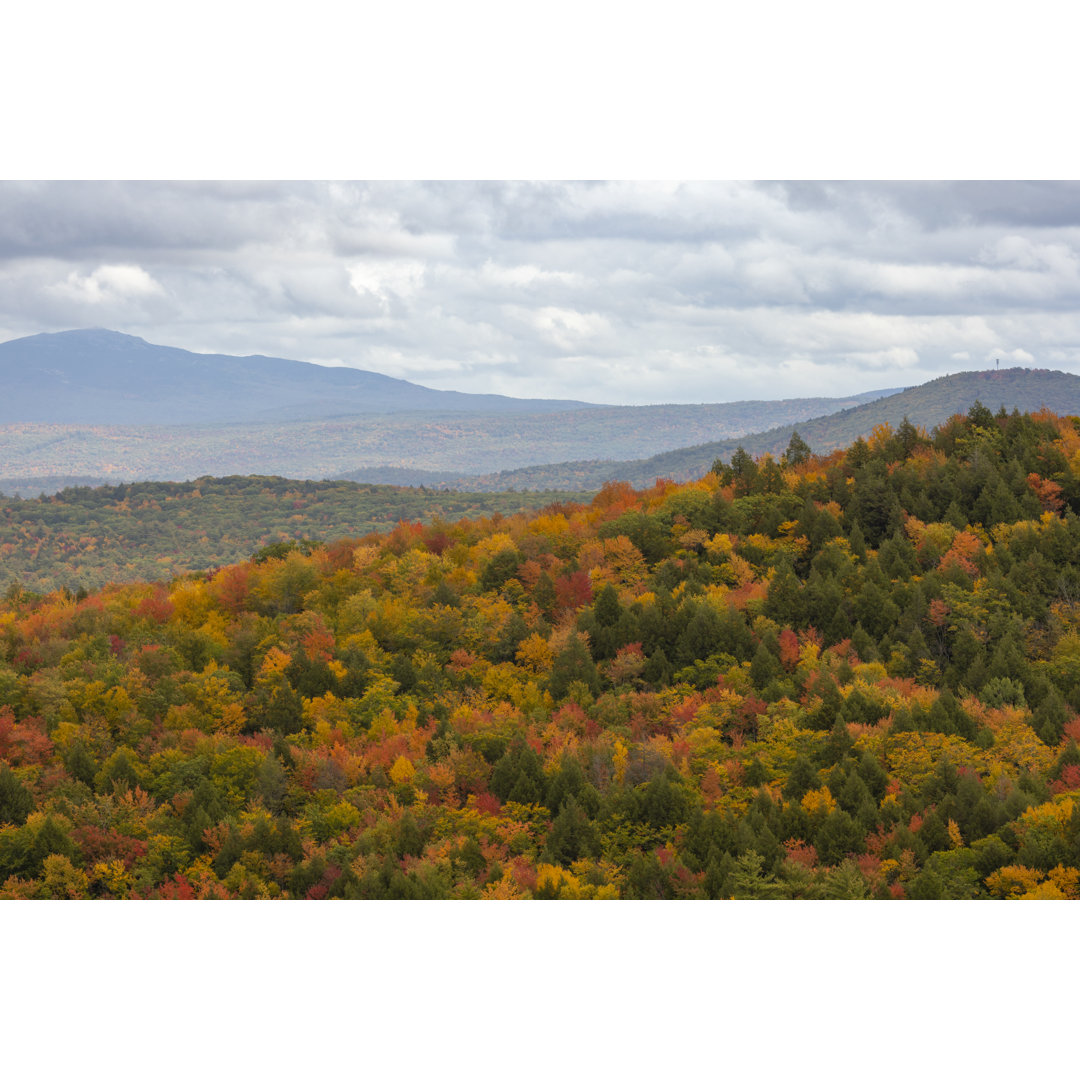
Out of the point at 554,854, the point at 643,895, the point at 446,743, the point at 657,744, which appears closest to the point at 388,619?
the point at 446,743

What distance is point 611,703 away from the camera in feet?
323

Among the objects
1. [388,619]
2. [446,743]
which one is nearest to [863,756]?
[446,743]

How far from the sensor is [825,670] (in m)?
94.2

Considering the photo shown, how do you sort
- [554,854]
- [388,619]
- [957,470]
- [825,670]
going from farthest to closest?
[957,470] < [388,619] < [825,670] < [554,854]

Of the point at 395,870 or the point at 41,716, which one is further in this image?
the point at 41,716

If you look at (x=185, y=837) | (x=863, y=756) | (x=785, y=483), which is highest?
(x=785, y=483)

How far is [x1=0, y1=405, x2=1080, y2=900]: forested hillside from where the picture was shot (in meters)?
69.4

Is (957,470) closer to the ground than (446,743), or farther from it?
farther from it

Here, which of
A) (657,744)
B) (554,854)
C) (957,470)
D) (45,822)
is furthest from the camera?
(957,470)

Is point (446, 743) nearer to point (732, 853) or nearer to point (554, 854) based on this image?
point (554, 854)

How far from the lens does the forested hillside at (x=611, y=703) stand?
69.4 meters

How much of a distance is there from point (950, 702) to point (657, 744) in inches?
962

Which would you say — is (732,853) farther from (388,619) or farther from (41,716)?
(41,716)

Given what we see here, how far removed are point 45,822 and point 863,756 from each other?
198 feet
